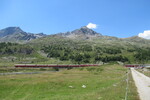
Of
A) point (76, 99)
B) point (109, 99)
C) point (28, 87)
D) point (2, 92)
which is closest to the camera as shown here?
point (109, 99)

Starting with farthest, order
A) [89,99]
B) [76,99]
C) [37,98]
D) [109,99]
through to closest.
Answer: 1. [37,98]
2. [76,99]
3. [89,99]
4. [109,99]

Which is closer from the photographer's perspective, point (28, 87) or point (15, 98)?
point (15, 98)

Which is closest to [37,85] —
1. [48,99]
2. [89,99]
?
[48,99]

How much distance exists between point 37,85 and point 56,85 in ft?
17.1

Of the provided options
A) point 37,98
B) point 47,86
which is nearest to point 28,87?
point 47,86

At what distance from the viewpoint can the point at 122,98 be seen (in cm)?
1859

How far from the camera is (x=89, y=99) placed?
19.9 metres

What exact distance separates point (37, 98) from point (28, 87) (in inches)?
398

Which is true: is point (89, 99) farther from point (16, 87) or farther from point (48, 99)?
point (16, 87)

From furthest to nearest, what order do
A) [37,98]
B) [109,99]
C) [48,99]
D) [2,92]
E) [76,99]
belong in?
[2,92] → [37,98] → [48,99] → [76,99] → [109,99]

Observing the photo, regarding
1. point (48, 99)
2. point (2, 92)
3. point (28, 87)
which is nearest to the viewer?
point (48, 99)

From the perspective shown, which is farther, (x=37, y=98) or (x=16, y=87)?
(x=16, y=87)

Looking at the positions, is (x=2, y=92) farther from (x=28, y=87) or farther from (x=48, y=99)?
(x=48, y=99)

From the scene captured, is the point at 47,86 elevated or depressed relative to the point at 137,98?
depressed
